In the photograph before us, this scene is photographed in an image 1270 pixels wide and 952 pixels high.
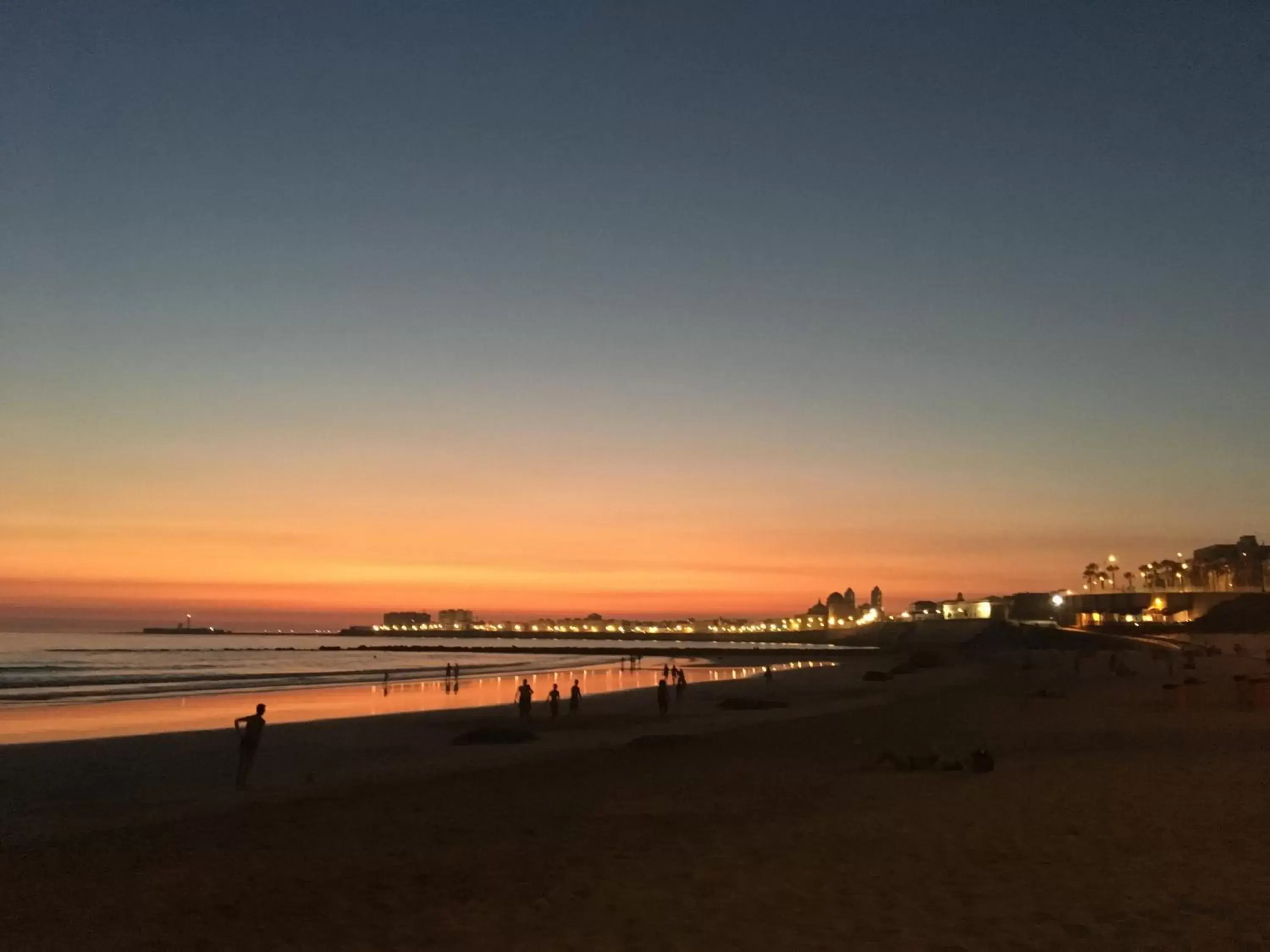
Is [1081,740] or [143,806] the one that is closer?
[143,806]

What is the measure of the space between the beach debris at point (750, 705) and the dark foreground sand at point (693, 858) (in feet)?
55.1

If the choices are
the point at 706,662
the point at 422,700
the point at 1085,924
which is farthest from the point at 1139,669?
the point at 706,662

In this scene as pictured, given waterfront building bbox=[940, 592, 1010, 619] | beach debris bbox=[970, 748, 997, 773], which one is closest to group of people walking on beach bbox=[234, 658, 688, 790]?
beach debris bbox=[970, 748, 997, 773]

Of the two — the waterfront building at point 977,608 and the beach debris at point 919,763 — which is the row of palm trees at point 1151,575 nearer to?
the waterfront building at point 977,608

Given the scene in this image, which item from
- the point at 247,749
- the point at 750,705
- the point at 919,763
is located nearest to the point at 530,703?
the point at 750,705

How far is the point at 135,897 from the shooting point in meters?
9.65

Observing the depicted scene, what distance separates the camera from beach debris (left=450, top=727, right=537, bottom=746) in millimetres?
25234


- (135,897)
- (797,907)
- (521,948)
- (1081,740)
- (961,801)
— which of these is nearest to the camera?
(521,948)

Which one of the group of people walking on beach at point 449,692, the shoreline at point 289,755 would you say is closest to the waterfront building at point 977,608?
the group of people walking on beach at point 449,692

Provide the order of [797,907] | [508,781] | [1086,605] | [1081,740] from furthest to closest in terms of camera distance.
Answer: [1086,605] < [1081,740] < [508,781] < [797,907]

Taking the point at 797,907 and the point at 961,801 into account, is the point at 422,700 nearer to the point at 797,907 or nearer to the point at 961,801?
the point at 961,801

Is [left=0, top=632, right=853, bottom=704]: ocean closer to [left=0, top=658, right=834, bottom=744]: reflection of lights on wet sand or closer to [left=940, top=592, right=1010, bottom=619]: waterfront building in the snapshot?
[left=0, top=658, right=834, bottom=744]: reflection of lights on wet sand

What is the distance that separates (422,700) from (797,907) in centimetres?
3743

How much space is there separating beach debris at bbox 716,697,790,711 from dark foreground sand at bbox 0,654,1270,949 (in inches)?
661
